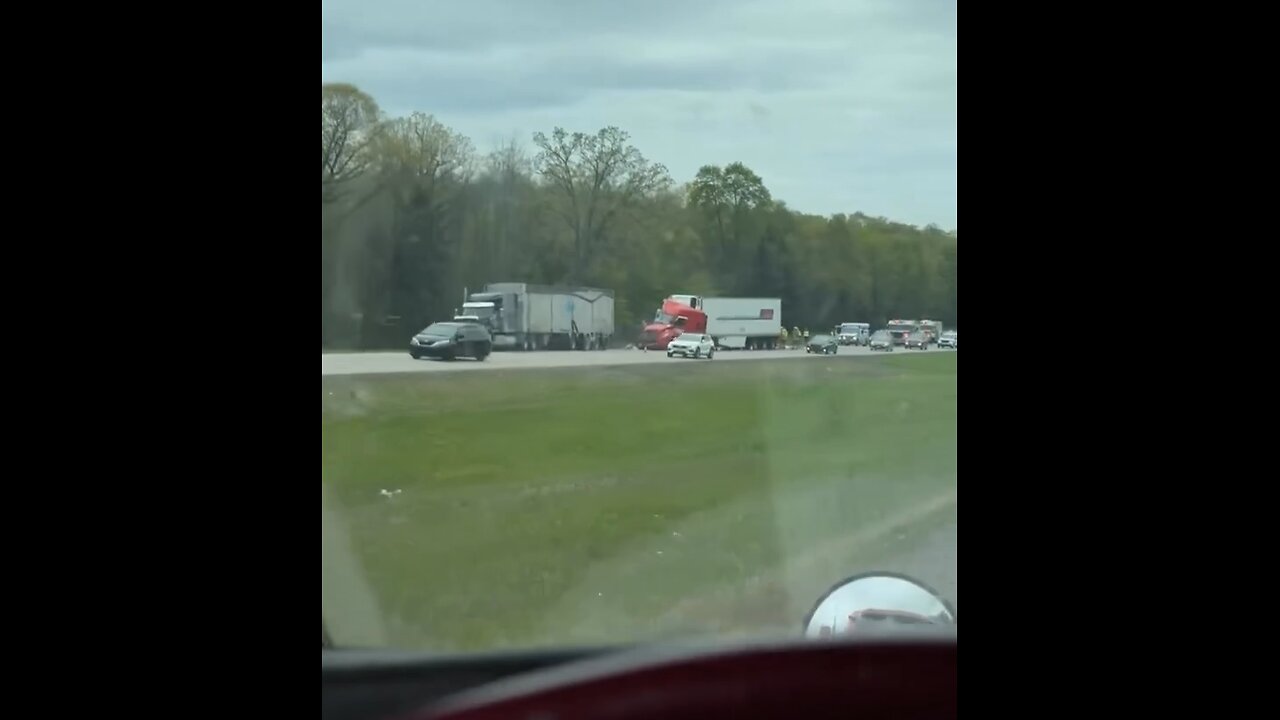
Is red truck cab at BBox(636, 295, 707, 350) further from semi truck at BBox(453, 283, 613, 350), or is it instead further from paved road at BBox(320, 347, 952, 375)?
semi truck at BBox(453, 283, 613, 350)

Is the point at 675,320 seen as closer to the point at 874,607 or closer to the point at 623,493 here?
the point at 623,493

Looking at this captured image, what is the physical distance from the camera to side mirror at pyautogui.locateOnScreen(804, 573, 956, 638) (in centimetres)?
215

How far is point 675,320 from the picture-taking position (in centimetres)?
512

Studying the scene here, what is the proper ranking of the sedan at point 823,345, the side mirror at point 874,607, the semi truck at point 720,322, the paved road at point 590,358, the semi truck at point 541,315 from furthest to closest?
1. the sedan at point 823,345
2. the semi truck at point 720,322
3. the paved road at point 590,358
4. the semi truck at point 541,315
5. the side mirror at point 874,607

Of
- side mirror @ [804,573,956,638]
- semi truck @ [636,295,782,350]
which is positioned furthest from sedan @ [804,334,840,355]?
side mirror @ [804,573,956,638]

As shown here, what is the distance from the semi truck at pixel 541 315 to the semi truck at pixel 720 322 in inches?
9.4

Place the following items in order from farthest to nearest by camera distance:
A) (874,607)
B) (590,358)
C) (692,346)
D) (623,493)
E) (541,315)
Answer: (692,346) < (590,358) < (541,315) < (623,493) < (874,607)

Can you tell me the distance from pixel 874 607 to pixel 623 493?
236 centimetres

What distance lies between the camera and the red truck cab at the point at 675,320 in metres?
5.06

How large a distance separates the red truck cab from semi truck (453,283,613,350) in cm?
23

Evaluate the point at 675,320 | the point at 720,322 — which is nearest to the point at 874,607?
the point at 720,322

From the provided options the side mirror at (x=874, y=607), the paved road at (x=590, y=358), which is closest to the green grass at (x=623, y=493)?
the paved road at (x=590, y=358)

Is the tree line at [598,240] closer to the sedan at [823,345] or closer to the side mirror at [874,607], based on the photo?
the sedan at [823,345]
